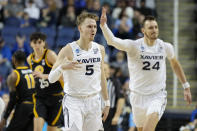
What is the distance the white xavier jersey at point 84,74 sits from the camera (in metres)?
8.07

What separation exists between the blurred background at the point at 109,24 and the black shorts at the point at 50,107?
5624 millimetres

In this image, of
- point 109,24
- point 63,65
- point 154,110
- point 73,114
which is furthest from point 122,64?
point 63,65

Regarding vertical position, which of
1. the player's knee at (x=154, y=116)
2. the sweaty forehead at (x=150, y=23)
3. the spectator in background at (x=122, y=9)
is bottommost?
the player's knee at (x=154, y=116)

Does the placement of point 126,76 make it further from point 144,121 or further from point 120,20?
point 144,121

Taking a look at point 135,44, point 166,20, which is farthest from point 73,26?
point 135,44

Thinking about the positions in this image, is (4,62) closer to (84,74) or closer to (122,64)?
(122,64)

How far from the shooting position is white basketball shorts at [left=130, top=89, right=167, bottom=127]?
8.81m

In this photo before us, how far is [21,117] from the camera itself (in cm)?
995

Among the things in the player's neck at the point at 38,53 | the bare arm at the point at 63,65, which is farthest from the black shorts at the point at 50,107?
the bare arm at the point at 63,65

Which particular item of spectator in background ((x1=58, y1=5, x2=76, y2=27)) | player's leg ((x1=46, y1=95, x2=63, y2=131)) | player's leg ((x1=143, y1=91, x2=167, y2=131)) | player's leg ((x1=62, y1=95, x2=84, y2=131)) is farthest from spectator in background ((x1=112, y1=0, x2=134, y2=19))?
player's leg ((x1=62, y1=95, x2=84, y2=131))

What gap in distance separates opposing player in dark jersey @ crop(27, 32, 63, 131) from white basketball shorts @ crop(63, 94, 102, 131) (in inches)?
67.0

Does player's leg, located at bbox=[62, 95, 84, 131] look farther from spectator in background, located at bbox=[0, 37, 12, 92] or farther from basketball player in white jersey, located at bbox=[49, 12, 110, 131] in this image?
spectator in background, located at bbox=[0, 37, 12, 92]

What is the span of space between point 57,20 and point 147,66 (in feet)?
31.1

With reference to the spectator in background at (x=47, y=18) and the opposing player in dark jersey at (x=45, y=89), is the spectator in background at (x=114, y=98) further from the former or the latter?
the spectator in background at (x=47, y=18)
